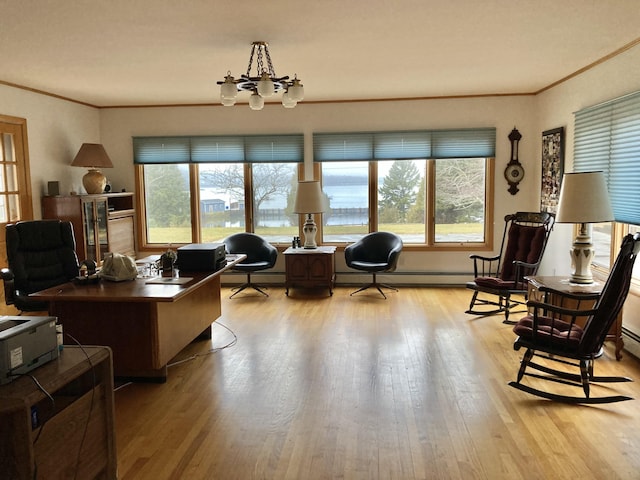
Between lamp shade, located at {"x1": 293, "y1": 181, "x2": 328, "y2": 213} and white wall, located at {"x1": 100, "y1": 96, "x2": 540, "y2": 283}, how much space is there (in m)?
0.64

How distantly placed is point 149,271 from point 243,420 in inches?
66.8

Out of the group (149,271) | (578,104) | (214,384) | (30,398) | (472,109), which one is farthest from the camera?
(472,109)

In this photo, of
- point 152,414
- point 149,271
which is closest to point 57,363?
point 152,414

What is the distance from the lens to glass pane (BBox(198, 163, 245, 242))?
7.70 meters

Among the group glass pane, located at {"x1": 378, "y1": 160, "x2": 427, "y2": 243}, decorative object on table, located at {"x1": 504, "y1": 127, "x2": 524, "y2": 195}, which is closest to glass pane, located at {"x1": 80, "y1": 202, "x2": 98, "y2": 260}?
glass pane, located at {"x1": 378, "y1": 160, "x2": 427, "y2": 243}

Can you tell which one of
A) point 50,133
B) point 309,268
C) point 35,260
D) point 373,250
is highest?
point 50,133

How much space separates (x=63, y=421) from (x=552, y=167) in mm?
5893

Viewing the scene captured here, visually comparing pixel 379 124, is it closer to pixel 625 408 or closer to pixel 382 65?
pixel 382 65

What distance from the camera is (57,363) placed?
215 cm

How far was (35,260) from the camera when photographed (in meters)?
4.78

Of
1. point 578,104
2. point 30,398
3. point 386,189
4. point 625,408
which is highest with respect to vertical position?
point 578,104

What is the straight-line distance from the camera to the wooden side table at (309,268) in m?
6.91

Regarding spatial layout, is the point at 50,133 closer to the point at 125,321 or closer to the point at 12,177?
the point at 12,177

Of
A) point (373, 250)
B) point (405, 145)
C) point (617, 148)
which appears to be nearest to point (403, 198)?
point (405, 145)
